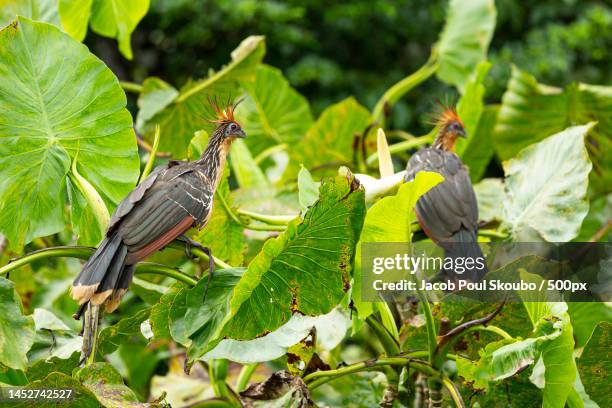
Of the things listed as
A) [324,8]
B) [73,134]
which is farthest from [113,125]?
[324,8]

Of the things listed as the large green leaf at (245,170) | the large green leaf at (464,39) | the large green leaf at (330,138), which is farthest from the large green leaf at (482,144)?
the large green leaf at (245,170)

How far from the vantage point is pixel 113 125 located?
1347mm

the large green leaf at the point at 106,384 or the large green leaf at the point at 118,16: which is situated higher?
the large green leaf at the point at 118,16

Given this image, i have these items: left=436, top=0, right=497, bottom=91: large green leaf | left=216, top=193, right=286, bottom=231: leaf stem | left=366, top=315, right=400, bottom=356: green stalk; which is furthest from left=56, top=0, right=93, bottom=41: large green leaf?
left=436, top=0, right=497, bottom=91: large green leaf

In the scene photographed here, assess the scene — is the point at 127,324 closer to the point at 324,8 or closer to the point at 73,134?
the point at 73,134

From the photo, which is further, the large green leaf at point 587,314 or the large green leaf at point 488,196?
the large green leaf at point 488,196

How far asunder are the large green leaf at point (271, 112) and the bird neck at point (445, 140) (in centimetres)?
62

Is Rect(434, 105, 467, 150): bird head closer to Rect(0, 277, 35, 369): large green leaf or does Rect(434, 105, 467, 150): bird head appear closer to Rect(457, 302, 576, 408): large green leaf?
Rect(457, 302, 576, 408): large green leaf

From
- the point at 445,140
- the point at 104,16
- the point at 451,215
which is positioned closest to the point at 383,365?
the point at 451,215

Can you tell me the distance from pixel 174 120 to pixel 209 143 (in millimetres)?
661

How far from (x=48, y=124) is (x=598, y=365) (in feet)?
2.94

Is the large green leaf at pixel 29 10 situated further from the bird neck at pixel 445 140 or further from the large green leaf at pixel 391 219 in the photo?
the large green leaf at pixel 391 219

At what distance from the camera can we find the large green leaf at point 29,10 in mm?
1883

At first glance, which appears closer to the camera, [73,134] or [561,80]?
[73,134]
